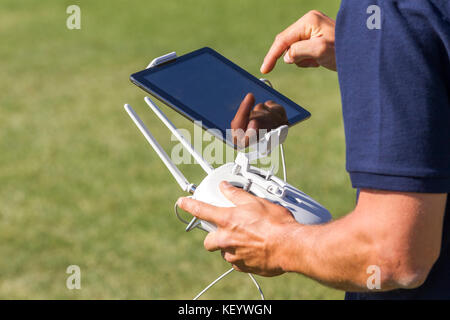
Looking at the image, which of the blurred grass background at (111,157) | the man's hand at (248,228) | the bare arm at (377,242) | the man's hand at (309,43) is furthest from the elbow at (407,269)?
the blurred grass background at (111,157)

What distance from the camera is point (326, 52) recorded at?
212 centimetres

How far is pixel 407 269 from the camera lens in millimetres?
1430

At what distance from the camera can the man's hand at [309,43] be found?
6.95ft

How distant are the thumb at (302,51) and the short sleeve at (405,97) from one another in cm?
73

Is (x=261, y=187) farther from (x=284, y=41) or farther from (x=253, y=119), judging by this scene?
(x=284, y=41)

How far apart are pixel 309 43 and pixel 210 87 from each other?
0.41m

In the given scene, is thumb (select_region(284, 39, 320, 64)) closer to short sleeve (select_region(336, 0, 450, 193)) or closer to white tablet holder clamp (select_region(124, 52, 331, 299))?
white tablet holder clamp (select_region(124, 52, 331, 299))

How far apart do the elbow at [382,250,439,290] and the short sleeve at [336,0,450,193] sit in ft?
0.55

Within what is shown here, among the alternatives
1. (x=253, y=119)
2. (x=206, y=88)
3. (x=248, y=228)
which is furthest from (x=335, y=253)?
(x=206, y=88)

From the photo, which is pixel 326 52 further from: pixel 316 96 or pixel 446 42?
pixel 316 96

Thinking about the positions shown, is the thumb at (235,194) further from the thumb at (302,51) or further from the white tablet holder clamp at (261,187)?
the thumb at (302,51)

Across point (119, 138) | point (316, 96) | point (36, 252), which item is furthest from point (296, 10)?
point (36, 252)

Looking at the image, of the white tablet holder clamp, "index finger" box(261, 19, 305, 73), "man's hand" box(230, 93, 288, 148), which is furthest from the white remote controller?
"index finger" box(261, 19, 305, 73)

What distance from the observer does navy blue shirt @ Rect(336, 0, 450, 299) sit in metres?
1.33
